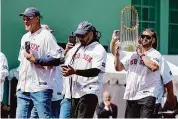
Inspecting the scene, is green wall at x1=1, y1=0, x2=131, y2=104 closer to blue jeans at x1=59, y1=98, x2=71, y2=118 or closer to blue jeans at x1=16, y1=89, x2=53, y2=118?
blue jeans at x1=16, y1=89, x2=53, y2=118

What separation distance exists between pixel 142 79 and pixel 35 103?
4.63 ft

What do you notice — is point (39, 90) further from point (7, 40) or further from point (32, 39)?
point (7, 40)

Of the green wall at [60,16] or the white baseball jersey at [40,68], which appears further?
the green wall at [60,16]

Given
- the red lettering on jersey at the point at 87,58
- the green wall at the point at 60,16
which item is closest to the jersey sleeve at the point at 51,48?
the red lettering on jersey at the point at 87,58

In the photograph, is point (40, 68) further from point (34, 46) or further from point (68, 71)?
point (68, 71)

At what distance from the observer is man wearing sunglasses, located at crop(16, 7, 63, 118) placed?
7.85 metres

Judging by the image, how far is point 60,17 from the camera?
58.1ft

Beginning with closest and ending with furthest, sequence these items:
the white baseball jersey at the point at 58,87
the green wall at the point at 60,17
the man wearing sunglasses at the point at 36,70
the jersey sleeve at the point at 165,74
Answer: the man wearing sunglasses at the point at 36,70
the jersey sleeve at the point at 165,74
the white baseball jersey at the point at 58,87
the green wall at the point at 60,17

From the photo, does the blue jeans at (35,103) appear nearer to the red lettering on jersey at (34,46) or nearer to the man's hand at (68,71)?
the red lettering on jersey at (34,46)

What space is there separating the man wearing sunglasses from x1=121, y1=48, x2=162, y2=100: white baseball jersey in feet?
3.23

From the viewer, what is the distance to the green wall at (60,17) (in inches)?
661

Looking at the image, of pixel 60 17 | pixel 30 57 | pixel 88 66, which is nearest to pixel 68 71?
pixel 88 66

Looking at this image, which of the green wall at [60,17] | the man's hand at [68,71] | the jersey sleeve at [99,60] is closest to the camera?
the man's hand at [68,71]

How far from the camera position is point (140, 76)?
26.1ft
